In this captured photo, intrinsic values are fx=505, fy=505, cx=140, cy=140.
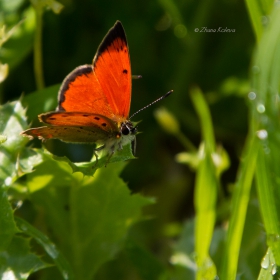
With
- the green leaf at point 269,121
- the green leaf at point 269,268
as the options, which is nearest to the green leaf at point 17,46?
the green leaf at point 269,121

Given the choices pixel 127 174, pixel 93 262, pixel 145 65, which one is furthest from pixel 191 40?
pixel 93 262

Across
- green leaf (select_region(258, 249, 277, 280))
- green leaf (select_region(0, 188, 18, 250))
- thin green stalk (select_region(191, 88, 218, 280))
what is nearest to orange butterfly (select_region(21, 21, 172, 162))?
green leaf (select_region(0, 188, 18, 250))

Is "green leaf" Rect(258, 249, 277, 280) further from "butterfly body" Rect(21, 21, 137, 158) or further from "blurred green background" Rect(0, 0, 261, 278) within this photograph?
"blurred green background" Rect(0, 0, 261, 278)

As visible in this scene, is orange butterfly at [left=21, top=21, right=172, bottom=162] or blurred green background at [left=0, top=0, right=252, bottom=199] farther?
blurred green background at [left=0, top=0, right=252, bottom=199]

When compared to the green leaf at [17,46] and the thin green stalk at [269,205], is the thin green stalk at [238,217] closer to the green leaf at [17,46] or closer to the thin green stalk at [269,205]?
the thin green stalk at [269,205]

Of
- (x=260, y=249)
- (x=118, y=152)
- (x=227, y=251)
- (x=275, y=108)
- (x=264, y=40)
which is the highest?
(x=264, y=40)

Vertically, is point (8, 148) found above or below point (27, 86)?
above

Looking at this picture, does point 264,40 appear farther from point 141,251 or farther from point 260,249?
point 141,251

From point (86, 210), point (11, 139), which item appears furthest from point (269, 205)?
point (11, 139)

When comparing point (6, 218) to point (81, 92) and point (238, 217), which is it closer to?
point (81, 92)
